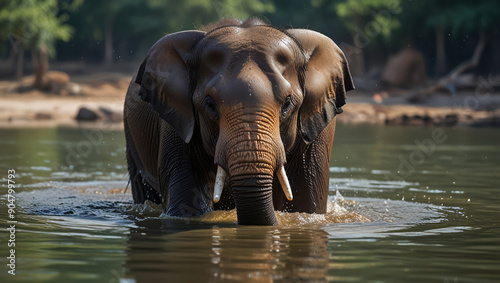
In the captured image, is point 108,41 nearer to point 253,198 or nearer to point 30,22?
point 30,22

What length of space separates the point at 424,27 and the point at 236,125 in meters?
40.7

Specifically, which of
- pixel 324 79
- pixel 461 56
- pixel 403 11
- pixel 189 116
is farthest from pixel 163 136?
pixel 461 56

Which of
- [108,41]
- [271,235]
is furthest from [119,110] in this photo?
[271,235]

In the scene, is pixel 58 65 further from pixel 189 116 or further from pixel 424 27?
pixel 189 116

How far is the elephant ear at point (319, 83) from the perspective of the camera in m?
8.17

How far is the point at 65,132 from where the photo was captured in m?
24.9

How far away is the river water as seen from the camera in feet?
19.9

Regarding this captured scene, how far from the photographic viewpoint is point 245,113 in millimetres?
7137

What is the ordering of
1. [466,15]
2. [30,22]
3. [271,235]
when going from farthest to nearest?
[30,22]
[466,15]
[271,235]

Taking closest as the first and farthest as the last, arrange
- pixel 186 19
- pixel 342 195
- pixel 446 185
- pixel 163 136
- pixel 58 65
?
pixel 163 136 → pixel 342 195 → pixel 446 185 → pixel 186 19 → pixel 58 65

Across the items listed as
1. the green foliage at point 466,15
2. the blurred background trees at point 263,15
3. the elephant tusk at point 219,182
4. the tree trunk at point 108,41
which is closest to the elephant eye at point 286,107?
the elephant tusk at point 219,182

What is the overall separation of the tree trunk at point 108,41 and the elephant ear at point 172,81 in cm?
4837

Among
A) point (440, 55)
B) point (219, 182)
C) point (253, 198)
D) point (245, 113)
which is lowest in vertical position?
point (253, 198)

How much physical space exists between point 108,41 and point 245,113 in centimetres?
5099
